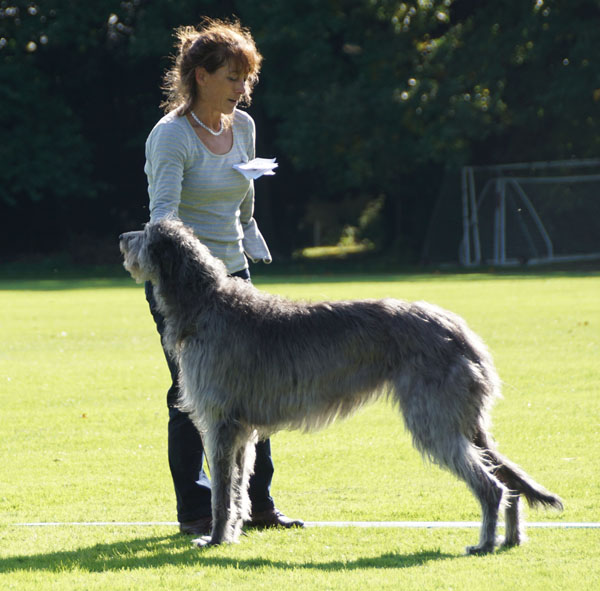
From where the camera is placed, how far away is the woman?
19.8 feet

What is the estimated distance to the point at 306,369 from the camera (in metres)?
5.70

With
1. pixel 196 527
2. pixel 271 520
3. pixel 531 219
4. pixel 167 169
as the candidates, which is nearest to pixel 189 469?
pixel 196 527

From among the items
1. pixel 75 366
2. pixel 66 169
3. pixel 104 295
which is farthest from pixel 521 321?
pixel 66 169

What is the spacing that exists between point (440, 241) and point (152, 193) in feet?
102

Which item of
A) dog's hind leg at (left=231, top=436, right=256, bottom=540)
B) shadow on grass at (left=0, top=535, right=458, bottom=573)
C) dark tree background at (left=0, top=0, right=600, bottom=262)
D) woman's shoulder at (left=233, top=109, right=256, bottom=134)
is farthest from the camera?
dark tree background at (left=0, top=0, right=600, bottom=262)

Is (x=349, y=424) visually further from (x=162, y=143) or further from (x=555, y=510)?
(x=162, y=143)

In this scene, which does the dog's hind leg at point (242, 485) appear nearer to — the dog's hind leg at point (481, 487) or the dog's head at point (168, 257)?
the dog's head at point (168, 257)

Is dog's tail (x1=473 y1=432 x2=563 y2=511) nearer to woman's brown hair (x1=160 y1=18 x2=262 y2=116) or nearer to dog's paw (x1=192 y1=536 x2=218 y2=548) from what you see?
dog's paw (x1=192 y1=536 x2=218 y2=548)

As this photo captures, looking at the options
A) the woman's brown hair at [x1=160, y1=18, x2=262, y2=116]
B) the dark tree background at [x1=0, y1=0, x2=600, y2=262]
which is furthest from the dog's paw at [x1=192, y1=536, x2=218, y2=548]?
the dark tree background at [x1=0, y1=0, x2=600, y2=262]

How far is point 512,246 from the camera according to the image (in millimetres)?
34688

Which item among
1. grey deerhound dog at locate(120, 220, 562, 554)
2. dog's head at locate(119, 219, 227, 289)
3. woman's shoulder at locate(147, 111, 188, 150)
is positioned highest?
woman's shoulder at locate(147, 111, 188, 150)

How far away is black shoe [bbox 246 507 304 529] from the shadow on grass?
60cm

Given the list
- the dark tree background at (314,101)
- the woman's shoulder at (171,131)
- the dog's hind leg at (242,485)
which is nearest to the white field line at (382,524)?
the dog's hind leg at (242,485)

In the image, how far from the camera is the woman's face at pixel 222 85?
608 centimetres
